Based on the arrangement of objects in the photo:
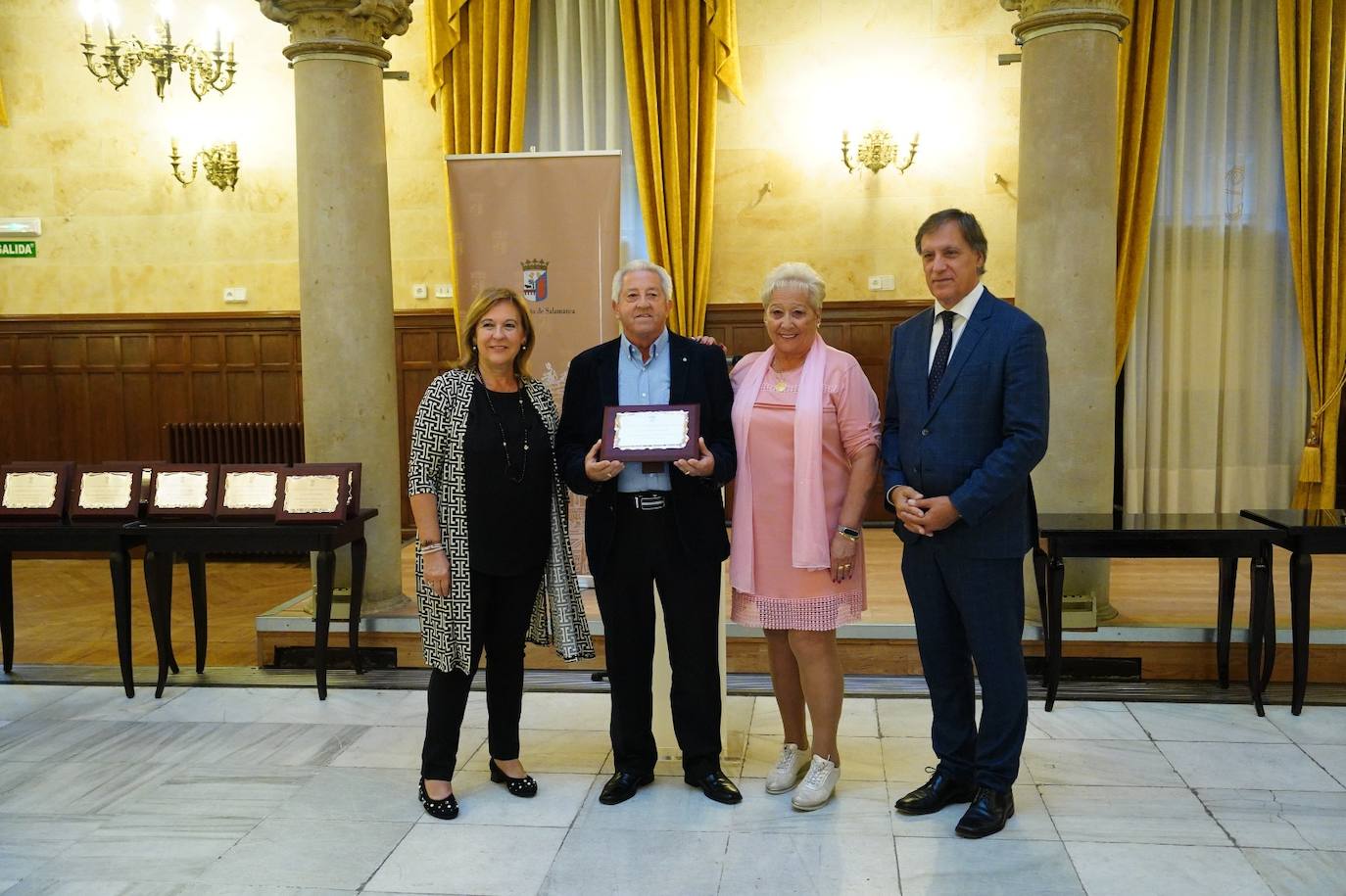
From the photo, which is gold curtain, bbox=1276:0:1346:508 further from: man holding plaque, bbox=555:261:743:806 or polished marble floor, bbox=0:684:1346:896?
man holding plaque, bbox=555:261:743:806

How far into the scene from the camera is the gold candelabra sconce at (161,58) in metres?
6.98

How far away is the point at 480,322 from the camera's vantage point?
3.39 meters

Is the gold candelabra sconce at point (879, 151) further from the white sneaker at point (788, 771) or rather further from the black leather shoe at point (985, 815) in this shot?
the black leather shoe at point (985, 815)

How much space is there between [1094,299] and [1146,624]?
4.82ft

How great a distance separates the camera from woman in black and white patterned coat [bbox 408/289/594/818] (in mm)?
3365

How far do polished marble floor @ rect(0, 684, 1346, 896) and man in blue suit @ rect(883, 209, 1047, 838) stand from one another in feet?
0.96

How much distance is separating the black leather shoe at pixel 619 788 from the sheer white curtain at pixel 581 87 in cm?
486

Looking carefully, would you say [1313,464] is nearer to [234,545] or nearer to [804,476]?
[804,476]

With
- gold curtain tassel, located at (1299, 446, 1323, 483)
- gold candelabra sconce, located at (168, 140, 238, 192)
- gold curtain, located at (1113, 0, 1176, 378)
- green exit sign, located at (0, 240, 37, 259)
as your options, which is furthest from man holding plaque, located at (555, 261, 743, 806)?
green exit sign, located at (0, 240, 37, 259)

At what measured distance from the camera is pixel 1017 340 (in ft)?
10.3

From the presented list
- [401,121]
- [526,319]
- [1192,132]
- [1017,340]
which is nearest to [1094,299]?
[1017,340]

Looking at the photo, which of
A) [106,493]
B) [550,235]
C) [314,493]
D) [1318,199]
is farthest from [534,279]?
[1318,199]

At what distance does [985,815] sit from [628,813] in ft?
3.57

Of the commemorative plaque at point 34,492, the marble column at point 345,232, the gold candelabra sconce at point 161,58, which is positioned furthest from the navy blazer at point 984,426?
the gold candelabra sconce at point 161,58
